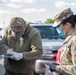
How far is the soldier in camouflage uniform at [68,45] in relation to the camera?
3580 millimetres

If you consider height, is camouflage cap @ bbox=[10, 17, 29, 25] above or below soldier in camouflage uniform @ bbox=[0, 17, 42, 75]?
above

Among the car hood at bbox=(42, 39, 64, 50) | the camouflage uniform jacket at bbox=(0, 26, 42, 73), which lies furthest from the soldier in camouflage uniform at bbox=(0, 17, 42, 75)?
the car hood at bbox=(42, 39, 64, 50)

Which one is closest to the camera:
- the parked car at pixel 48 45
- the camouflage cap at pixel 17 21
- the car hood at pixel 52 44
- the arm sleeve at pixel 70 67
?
the arm sleeve at pixel 70 67

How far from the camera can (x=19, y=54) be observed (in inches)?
204

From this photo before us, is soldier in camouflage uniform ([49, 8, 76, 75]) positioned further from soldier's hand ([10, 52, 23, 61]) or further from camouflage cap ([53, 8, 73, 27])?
soldier's hand ([10, 52, 23, 61])

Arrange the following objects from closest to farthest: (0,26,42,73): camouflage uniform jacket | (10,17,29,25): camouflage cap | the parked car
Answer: (10,17,29,25): camouflage cap, (0,26,42,73): camouflage uniform jacket, the parked car

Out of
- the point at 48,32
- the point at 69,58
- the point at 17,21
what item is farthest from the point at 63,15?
the point at 48,32

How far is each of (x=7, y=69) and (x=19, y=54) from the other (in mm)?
428

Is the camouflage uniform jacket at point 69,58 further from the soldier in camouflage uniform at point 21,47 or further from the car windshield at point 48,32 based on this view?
the car windshield at point 48,32

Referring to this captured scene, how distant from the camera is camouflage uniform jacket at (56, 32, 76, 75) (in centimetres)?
355

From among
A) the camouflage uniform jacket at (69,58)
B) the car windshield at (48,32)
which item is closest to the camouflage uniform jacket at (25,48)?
the camouflage uniform jacket at (69,58)

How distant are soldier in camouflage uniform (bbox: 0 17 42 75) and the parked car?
8.12 ft

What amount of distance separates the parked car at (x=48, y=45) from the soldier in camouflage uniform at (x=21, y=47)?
247 centimetres

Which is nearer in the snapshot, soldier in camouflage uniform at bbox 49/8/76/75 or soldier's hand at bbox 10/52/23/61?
soldier in camouflage uniform at bbox 49/8/76/75
